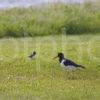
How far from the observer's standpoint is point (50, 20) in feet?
79.9

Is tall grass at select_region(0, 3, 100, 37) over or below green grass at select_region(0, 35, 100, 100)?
over

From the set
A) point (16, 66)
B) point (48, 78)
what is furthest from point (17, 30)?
point (48, 78)

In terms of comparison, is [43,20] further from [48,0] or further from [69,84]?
[69,84]

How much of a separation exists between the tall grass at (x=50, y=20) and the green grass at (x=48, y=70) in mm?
898

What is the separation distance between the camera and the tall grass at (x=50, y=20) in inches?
922

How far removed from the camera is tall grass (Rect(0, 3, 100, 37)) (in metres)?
23.4

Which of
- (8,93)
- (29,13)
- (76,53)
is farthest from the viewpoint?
(29,13)

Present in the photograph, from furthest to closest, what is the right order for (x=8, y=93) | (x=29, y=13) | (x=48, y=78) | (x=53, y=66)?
1. (x=29, y=13)
2. (x=53, y=66)
3. (x=48, y=78)
4. (x=8, y=93)

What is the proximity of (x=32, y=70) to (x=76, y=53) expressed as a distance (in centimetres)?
217

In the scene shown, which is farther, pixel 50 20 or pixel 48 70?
pixel 50 20

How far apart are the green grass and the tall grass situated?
35.3 inches

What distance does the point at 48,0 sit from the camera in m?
26.5

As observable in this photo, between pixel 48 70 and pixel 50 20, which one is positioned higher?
pixel 50 20

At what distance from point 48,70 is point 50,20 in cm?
658
